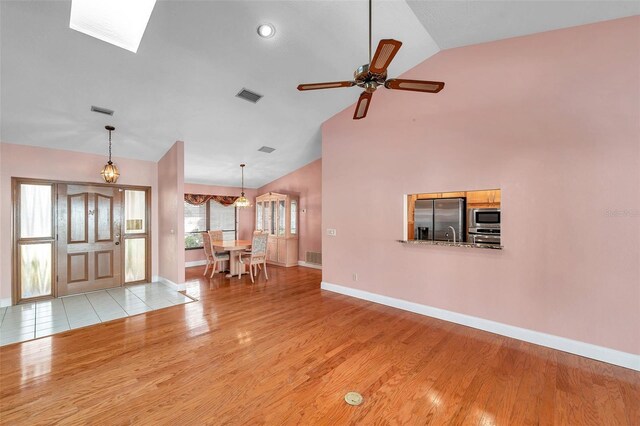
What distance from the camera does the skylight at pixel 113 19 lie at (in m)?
2.50

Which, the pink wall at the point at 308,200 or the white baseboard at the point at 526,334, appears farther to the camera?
the pink wall at the point at 308,200

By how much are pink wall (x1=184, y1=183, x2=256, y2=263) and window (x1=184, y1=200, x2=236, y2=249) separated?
0.19 metres

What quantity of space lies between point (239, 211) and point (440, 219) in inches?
239

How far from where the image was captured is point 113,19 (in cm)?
261

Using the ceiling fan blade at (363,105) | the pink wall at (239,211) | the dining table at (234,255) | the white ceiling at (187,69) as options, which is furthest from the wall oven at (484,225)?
the pink wall at (239,211)

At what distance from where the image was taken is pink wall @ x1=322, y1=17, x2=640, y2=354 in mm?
2582

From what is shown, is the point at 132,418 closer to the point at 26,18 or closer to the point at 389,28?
the point at 26,18

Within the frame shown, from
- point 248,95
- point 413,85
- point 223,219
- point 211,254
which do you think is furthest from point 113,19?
point 223,219

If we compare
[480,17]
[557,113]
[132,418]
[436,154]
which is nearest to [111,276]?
[132,418]

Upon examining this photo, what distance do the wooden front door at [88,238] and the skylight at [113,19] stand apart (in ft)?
10.6

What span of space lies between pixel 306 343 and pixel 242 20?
3.37 metres

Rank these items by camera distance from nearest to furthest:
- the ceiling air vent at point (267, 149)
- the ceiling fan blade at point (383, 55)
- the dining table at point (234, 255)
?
the ceiling fan blade at point (383, 55), the ceiling air vent at point (267, 149), the dining table at point (234, 255)

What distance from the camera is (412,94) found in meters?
3.88

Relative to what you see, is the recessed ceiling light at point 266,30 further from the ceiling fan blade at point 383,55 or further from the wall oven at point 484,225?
the wall oven at point 484,225
